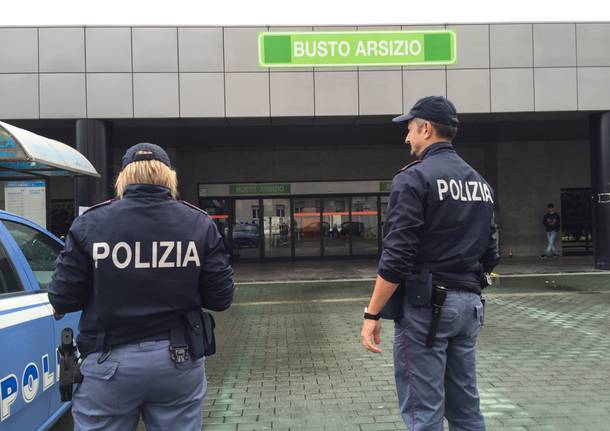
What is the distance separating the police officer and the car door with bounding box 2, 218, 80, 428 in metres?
1.17

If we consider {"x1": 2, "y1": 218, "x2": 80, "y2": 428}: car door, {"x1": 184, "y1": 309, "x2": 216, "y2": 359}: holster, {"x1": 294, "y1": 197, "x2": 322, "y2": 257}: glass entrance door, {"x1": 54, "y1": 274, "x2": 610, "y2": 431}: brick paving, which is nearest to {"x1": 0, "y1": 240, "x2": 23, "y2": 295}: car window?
{"x1": 2, "y1": 218, "x2": 80, "y2": 428}: car door

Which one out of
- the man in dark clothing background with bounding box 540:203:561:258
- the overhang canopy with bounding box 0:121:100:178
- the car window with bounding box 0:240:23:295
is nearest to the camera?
the car window with bounding box 0:240:23:295

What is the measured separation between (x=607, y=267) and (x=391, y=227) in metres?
12.8

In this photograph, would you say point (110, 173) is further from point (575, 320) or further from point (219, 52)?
point (575, 320)

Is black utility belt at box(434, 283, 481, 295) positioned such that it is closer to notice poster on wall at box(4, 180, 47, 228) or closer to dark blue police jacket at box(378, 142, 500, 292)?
dark blue police jacket at box(378, 142, 500, 292)

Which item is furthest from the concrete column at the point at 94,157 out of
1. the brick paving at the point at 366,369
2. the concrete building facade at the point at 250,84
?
the brick paving at the point at 366,369

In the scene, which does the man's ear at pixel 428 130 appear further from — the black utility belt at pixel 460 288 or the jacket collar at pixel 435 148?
the black utility belt at pixel 460 288

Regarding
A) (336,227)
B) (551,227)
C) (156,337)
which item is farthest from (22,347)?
(551,227)

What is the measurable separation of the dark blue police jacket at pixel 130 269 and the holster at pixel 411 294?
0.98 meters

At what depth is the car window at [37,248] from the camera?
311 cm

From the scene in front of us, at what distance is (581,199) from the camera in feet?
58.2

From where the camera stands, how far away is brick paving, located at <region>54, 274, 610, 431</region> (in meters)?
3.88

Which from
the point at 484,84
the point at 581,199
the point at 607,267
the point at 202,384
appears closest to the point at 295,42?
the point at 484,84

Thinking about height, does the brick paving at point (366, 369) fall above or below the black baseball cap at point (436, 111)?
below
